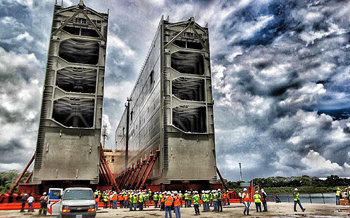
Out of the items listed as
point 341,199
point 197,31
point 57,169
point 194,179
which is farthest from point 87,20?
point 341,199

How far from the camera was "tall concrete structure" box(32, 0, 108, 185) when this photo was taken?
27766mm

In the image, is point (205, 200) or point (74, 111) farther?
point (74, 111)

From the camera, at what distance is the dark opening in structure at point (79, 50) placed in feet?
111

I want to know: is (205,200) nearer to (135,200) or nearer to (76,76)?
(135,200)

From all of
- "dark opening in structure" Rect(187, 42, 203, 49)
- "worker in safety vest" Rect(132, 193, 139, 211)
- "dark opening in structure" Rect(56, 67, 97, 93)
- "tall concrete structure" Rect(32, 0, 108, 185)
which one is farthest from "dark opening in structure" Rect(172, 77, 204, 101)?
"worker in safety vest" Rect(132, 193, 139, 211)

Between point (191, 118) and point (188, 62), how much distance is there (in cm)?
735

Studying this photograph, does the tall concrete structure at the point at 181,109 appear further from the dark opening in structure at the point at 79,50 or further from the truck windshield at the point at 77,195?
the truck windshield at the point at 77,195

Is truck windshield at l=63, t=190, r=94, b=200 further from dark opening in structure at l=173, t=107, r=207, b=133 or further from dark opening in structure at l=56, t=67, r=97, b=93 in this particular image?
dark opening in structure at l=56, t=67, r=97, b=93

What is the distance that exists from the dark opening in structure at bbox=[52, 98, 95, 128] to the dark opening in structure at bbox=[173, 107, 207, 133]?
10.4 meters

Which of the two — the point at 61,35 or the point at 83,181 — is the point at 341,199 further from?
the point at 61,35

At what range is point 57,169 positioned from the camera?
27500mm

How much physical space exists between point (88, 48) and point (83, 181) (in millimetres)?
16195

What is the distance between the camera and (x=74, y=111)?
111 feet

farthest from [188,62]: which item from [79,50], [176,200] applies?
[176,200]
